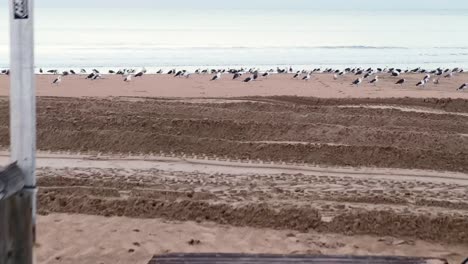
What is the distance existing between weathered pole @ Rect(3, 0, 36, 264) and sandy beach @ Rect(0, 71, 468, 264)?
136 inches

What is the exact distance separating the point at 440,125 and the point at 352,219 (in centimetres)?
810

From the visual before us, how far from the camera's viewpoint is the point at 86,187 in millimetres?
9531

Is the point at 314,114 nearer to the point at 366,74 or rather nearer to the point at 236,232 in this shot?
the point at 236,232

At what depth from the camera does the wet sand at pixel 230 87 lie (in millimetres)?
25672

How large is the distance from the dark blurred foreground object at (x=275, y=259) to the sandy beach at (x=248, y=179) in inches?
88.9

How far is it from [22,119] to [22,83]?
0.55 ft

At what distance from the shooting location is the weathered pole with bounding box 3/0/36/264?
10.3ft

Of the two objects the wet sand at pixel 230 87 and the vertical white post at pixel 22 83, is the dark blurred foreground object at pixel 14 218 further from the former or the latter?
the wet sand at pixel 230 87

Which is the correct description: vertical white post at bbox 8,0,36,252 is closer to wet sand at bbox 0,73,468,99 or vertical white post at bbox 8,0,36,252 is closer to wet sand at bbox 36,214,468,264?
wet sand at bbox 36,214,468,264

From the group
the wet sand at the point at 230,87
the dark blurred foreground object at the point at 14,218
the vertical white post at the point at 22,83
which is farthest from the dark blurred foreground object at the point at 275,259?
the wet sand at the point at 230,87

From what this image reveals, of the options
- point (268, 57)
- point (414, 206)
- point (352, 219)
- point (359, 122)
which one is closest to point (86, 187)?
point (352, 219)

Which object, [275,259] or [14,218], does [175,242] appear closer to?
[275,259]

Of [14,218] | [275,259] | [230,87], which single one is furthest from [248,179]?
[230,87]

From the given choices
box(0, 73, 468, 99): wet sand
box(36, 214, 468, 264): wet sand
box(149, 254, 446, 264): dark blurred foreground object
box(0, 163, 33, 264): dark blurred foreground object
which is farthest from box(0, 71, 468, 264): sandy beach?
box(0, 73, 468, 99): wet sand
